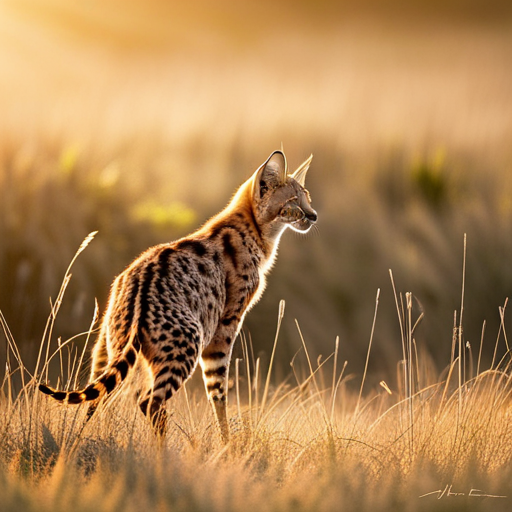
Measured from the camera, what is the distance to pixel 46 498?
12.4ft

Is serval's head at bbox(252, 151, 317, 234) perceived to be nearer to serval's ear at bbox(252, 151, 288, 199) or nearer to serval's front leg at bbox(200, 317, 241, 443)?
serval's ear at bbox(252, 151, 288, 199)

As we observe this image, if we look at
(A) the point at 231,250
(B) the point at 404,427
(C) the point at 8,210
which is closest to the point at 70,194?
(C) the point at 8,210

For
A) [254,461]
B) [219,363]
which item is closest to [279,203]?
[219,363]

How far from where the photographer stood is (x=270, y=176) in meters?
6.39

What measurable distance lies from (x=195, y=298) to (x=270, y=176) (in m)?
1.47


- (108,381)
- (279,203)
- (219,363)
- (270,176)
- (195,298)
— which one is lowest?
(219,363)

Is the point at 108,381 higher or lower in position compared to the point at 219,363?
higher

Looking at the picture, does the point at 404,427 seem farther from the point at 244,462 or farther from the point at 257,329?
the point at 257,329

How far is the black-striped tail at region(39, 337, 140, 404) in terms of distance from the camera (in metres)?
4.22

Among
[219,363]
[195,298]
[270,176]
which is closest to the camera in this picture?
[195,298]

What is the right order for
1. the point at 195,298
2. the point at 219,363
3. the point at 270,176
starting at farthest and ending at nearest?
the point at 270,176, the point at 219,363, the point at 195,298
